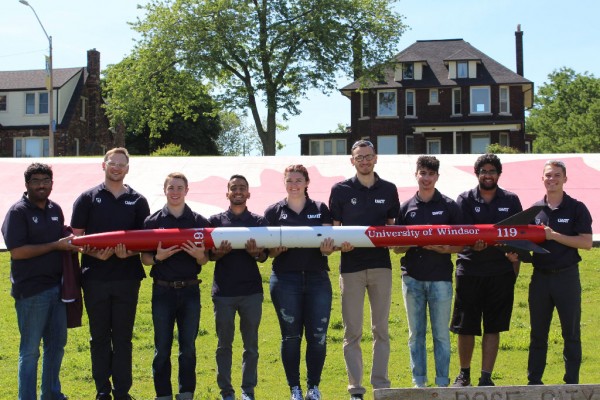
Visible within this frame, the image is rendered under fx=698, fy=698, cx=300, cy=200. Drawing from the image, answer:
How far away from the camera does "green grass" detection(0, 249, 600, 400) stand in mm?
8297

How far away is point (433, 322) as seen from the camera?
25.7 feet

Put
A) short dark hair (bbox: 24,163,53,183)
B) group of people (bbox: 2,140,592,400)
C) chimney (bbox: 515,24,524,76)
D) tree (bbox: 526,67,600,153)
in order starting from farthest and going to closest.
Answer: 1. tree (bbox: 526,67,600,153)
2. chimney (bbox: 515,24,524,76)
3. group of people (bbox: 2,140,592,400)
4. short dark hair (bbox: 24,163,53,183)

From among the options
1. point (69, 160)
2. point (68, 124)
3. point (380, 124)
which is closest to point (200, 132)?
point (68, 124)

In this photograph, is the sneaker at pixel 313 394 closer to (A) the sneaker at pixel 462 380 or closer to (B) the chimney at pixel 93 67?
(A) the sneaker at pixel 462 380

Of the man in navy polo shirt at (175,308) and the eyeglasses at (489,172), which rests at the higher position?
the eyeglasses at (489,172)

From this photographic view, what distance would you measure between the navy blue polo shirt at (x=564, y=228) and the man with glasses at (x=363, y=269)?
172cm

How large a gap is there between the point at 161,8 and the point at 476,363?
3676 cm

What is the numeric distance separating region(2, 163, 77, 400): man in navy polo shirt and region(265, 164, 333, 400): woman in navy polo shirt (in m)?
2.26

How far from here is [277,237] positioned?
7.60m

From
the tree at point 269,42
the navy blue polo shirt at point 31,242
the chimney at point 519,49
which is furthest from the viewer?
the chimney at point 519,49

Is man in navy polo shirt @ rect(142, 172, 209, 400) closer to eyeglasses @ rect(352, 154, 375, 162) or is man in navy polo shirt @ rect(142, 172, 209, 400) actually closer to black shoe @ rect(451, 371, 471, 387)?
eyeglasses @ rect(352, 154, 375, 162)

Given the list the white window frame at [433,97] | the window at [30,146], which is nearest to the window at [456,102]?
the white window frame at [433,97]

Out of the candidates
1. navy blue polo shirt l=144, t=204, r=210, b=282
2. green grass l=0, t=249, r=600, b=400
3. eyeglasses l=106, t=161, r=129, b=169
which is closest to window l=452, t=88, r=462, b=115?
green grass l=0, t=249, r=600, b=400

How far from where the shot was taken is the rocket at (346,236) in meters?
7.55
